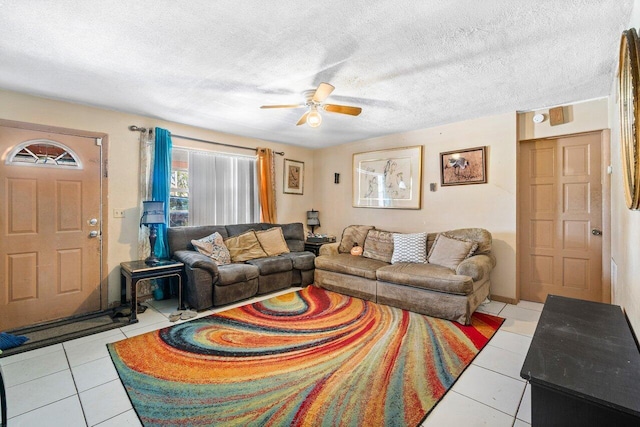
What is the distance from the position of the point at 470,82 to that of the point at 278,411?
3.12 metres

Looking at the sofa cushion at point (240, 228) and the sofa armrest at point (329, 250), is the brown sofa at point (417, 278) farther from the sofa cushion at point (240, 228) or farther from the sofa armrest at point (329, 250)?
the sofa cushion at point (240, 228)

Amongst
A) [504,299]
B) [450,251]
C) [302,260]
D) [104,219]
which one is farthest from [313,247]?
[104,219]

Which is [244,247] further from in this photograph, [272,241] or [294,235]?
[294,235]

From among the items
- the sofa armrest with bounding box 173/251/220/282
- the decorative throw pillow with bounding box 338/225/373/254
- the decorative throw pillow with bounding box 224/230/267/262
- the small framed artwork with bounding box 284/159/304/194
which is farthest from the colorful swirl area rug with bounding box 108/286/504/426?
the small framed artwork with bounding box 284/159/304/194

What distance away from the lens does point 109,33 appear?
193cm

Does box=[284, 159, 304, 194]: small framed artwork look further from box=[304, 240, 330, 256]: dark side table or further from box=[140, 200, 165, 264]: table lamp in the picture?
box=[140, 200, 165, 264]: table lamp

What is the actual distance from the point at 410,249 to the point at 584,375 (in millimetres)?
2729

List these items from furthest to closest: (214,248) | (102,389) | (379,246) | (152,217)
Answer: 1. (379,246)
2. (214,248)
3. (152,217)
4. (102,389)

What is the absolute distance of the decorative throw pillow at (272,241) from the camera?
4.48 meters

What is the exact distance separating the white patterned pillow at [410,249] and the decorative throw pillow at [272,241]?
5.68 feet

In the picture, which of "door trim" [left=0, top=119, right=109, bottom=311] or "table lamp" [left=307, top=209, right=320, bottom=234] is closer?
"door trim" [left=0, top=119, right=109, bottom=311]

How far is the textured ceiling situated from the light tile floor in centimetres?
238

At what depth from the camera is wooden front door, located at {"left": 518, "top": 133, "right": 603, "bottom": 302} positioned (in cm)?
330

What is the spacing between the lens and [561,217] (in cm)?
348
